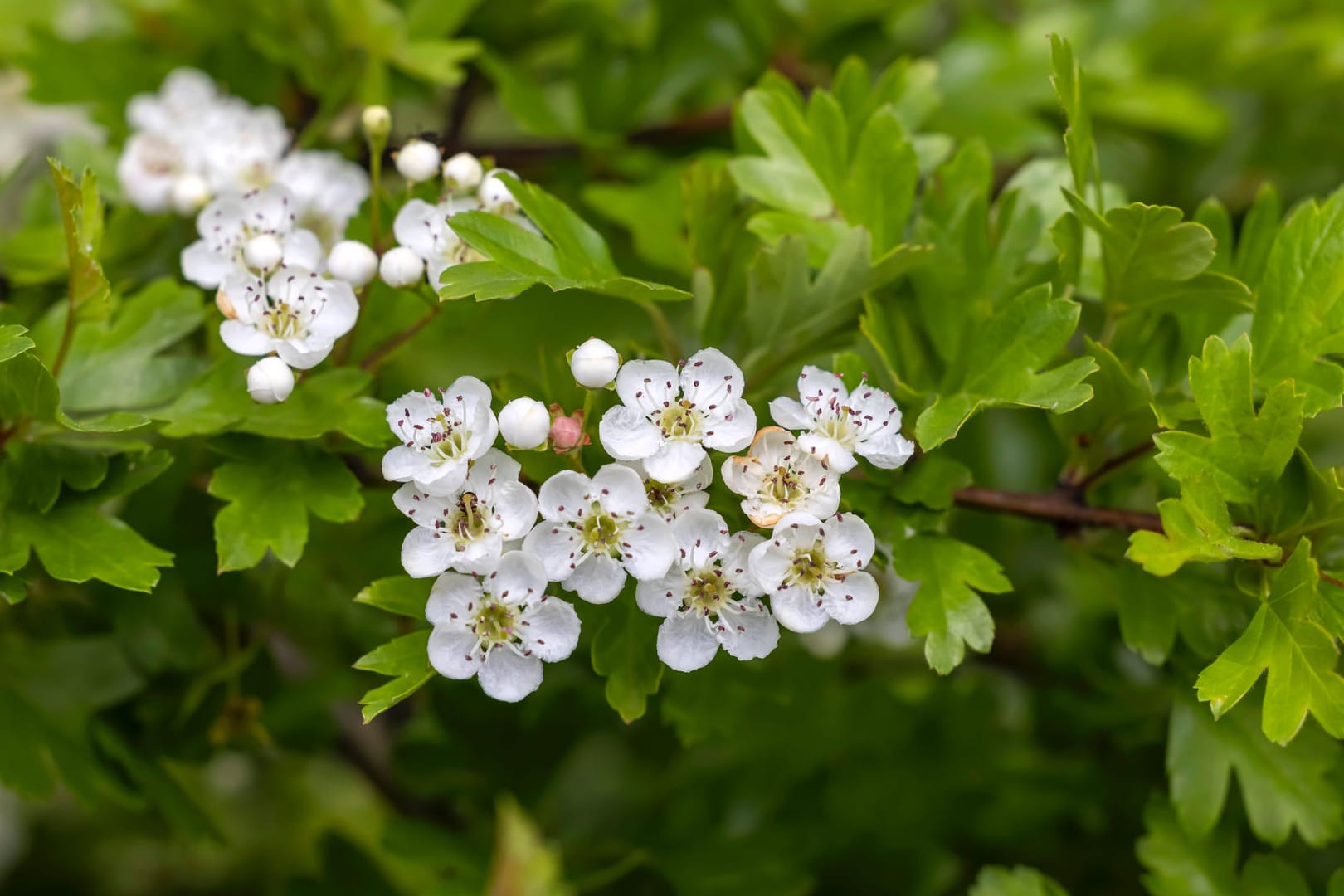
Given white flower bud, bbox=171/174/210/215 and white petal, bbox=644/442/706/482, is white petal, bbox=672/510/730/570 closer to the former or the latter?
white petal, bbox=644/442/706/482

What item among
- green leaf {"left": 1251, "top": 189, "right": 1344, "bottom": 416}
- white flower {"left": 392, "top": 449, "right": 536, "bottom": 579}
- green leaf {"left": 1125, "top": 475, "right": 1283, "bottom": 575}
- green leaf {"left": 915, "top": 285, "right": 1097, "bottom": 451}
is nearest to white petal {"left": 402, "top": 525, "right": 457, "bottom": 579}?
white flower {"left": 392, "top": 449, "right": 536, "bottom": 579}

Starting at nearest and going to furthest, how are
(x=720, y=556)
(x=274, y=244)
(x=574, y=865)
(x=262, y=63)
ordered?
(x=720, y=556)
(x=274, y=244)
(x=574, y=865)
(x=262, y=63)

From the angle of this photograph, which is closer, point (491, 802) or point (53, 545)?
point (53, 545)

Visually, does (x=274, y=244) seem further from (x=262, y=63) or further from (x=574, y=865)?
(x=574, y=865)

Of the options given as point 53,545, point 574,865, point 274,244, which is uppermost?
point 274,244

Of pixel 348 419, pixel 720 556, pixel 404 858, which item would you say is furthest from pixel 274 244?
pixel 404 858

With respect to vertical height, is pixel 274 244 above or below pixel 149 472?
above

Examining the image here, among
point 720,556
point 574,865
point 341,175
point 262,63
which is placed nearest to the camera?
point 720,556
